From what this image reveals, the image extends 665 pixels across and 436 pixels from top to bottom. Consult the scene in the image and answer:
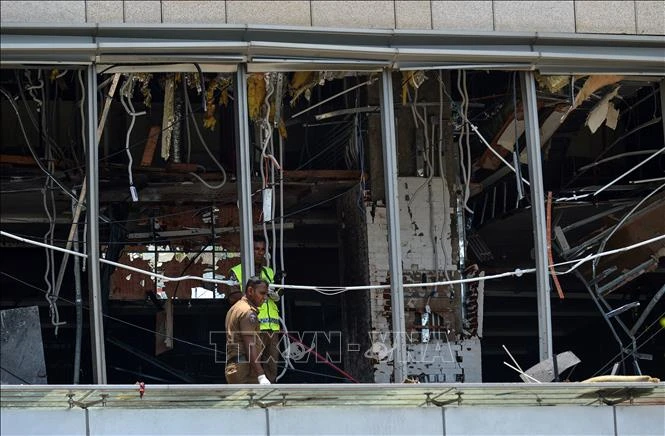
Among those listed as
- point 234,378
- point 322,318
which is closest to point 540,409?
point 234,378

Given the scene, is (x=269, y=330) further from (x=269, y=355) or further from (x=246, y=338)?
(x=246, y=338)

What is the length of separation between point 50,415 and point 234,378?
1.68m

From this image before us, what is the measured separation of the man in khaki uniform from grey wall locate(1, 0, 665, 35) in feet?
7.02

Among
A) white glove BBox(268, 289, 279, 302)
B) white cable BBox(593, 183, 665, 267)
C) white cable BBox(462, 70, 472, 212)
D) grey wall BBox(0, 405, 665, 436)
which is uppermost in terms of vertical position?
white cable BBox(462, 70, 472, 212)

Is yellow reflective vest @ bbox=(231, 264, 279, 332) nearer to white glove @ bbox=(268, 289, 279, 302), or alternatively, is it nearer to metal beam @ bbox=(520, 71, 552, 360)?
white glove @ bbox=(268, 289, 279, 302)

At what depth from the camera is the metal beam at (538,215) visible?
11.2 meters

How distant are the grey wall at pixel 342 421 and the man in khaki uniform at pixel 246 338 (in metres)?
0.51

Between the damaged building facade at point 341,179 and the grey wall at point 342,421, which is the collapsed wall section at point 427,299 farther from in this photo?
the grey wall at point 342,421

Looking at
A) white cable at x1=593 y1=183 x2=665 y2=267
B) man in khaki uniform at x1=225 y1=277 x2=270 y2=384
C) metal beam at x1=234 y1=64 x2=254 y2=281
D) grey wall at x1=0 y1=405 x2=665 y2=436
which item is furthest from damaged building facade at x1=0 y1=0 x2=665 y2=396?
grey wall at x1=0 y1=405 x2=665 y2=436

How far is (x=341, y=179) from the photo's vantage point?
1402cm

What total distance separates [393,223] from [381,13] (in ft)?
5.60

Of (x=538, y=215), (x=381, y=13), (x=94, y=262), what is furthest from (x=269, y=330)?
(x=381, y=13)

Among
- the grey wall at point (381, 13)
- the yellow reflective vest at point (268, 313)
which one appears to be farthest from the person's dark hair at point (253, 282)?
the grey wall at point (381, 13)

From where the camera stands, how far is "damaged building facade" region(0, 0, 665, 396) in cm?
1095
